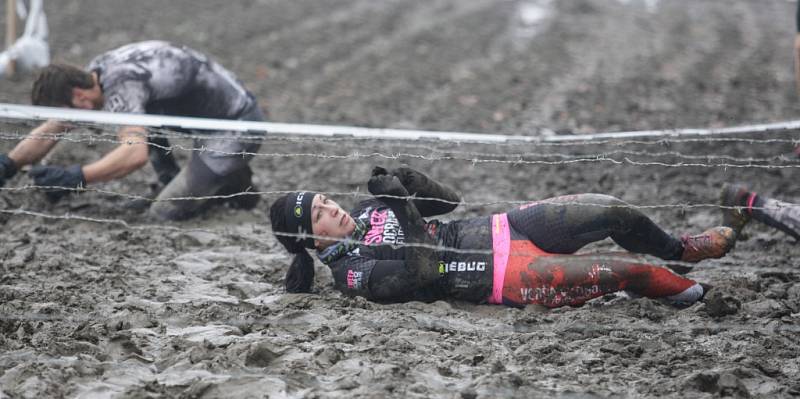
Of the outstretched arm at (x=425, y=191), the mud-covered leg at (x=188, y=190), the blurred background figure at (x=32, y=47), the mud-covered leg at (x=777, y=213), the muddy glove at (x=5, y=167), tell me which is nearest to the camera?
the outstretched arm at (x=425, y=191)

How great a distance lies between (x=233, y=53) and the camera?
439 inches

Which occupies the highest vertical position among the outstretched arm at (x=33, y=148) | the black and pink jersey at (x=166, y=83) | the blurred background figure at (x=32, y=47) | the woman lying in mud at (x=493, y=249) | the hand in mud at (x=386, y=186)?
the blurred background figure at (x=32, y=47)

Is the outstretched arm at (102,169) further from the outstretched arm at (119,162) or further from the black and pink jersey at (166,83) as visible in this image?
the black and pink jersey at (166,83)

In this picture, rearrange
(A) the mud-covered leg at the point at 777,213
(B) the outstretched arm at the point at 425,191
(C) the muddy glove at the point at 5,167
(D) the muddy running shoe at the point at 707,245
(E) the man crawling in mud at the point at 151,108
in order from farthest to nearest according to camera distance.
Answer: (E) the man crawling in mud at the point at 151,108
(C) the muddy glove at the point at 5,167
(A) the mud-covered leg at the point at 777,213
(D) the muddy running shoe at the point at 707,245
(B) the outstretched arm at the point at 425,191

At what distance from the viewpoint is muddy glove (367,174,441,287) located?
397 centimetres

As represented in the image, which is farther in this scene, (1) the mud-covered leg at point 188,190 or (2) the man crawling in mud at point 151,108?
(1) the mud-covered leg at point 188,190

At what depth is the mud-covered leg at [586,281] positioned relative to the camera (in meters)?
4.05

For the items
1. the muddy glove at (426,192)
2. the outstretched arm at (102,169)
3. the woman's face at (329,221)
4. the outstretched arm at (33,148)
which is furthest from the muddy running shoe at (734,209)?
the outstretched arm at (33,148)

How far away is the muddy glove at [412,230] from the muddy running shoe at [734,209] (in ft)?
5.13

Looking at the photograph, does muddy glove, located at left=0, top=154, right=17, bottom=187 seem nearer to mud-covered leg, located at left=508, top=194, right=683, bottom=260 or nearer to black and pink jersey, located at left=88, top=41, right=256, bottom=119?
black and pink jersey, located at left=88, top=41, right=256, bottom=119

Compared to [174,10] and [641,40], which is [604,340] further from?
[174,10]

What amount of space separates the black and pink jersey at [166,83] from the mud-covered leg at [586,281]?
8.91 ft

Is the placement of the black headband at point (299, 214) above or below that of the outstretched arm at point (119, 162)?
below

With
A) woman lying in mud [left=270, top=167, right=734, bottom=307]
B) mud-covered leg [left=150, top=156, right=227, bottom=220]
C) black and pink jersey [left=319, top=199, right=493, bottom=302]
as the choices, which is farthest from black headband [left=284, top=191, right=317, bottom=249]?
mud-covered leg [left=150, top=156, right=227, bottom=220]
